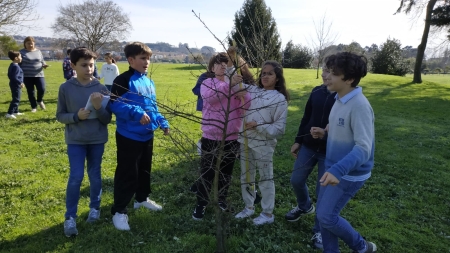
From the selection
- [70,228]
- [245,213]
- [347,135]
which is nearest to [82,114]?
[70,228]

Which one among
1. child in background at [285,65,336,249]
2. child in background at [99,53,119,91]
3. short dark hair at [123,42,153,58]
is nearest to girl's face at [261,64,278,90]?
child in background at [285,65,336,249]

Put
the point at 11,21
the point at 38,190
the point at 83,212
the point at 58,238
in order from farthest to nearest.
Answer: the point at 11,21 < the point at 38,190 < the point at 83,212 < the point at 58,238

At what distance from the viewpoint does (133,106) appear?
3125 mm

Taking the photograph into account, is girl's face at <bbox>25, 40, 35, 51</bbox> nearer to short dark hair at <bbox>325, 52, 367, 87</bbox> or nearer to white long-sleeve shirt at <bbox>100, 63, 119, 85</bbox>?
white long-sleeve shirt at <bbox>100, 63, 119, 85</bbox>

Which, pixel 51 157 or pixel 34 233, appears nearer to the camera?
pixel 34 233

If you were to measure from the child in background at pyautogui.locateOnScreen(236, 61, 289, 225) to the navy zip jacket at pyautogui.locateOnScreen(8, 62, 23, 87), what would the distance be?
24.7ft

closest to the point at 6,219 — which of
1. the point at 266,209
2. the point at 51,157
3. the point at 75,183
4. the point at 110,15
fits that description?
the point at 75,183

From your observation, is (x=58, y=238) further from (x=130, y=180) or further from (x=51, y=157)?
(x=51, y=157)

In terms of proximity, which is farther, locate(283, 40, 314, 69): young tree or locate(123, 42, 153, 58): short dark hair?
locate(123, 42, 153, 58): short dark hair

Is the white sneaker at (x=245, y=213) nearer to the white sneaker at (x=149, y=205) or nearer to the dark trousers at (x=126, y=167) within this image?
the white sneaker at (x=149, y=205)

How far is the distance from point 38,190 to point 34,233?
1.15 meters

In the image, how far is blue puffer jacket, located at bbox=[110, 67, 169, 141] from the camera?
10.3ft

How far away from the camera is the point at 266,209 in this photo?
3594mm

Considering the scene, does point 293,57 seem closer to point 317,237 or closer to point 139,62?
point 139,62
